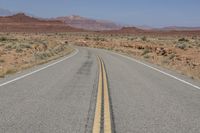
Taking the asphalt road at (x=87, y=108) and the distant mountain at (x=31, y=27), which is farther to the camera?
A: the distant mountain at (x=31, y=27)

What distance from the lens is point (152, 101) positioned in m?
8.87

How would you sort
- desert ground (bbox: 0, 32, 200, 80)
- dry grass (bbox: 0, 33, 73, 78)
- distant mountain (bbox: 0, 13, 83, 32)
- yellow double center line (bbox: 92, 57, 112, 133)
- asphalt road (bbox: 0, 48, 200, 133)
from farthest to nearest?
distant mountain (bbox: 0, 13, 83, 32)
desert ground (bbox: 0, 32, 200, 80)
dry grass (bbox: 0, 33, 73, 78)
asphalt road (bbox: 0, 48, 200, 133)
yellow double center line (bbox: 92, 57, 112, 133)

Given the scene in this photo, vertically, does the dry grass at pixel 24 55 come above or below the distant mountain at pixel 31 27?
above

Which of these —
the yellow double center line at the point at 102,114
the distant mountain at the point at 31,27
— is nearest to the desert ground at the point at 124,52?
the yellow double center line at the point at 102,114

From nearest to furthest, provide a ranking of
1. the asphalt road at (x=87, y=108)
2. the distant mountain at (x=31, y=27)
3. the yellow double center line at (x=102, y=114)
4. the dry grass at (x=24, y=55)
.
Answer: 1. the yellow double center line at (x=102, y=114)
2. the asphalt road at (x=87, y=108)
3. the dry grass at (x=24, y=55)
4. the distant mountain at (x=31, y=27)

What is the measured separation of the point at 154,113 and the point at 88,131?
84.2 inches

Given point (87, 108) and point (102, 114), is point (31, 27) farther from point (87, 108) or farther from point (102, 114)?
point (102, 114)

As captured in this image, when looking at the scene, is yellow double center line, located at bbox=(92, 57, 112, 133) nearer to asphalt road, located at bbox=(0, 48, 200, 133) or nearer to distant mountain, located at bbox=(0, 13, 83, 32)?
asphalt road, located at bbox=(0, 48, 200, 133)

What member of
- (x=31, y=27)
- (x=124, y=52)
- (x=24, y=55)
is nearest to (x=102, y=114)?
(x=24, y=55)

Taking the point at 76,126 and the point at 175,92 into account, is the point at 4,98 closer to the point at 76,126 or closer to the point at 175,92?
the point at 76,126

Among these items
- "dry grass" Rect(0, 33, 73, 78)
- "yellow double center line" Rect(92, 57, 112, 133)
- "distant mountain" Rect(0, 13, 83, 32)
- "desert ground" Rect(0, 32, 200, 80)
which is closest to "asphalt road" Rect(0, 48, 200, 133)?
"yellow double center line" Rect(92, 57, 112, 133)

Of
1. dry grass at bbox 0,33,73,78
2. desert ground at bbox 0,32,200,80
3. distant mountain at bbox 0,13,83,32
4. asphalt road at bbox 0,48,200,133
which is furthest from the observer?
distant mountain at bbox 0,13,83,32

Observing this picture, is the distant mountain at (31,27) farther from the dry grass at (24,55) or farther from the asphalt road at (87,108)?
the asphalt road at (87,108)

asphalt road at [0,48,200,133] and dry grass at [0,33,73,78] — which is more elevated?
asphalt road at [0,48,200,133]
